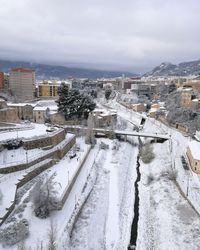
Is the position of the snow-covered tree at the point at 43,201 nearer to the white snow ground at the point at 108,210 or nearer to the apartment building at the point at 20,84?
the white snow ground at the point at 108,210

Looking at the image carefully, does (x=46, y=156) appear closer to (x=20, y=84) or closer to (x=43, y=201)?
(x=43, y=201)

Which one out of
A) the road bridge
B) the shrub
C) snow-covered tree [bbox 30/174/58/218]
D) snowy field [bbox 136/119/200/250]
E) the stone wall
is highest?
the stone wall

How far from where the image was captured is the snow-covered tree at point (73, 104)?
5966cm

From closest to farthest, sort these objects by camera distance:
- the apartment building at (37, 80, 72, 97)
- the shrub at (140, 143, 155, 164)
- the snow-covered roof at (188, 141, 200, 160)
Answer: the snow-covered roof at (188, 141, 200, 160) → the shrub at (140, 143, 155, 164) → the apartment building at (37, 80, 72, 97)

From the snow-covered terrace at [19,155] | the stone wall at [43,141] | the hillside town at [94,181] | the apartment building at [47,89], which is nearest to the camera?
the hillside town at [94,181]

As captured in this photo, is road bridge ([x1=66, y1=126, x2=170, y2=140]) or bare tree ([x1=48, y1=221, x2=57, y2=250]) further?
road bridge ([x1=66, y1=126, x2=170, y2=140])

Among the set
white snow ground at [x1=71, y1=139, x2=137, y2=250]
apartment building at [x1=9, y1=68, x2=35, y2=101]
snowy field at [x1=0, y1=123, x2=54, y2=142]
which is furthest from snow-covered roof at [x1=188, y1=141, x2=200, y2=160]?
apartment building at [x1=9, y1=68, x2=35, y2=101]

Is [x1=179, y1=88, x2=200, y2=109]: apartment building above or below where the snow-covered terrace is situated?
above

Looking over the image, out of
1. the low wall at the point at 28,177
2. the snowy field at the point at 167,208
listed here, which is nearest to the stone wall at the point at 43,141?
the low wall at the point at 28,177

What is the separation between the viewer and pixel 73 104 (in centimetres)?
5975

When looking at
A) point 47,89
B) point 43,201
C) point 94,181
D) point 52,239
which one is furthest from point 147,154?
point 47,89

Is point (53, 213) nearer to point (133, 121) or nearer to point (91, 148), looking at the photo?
point (91, 148)

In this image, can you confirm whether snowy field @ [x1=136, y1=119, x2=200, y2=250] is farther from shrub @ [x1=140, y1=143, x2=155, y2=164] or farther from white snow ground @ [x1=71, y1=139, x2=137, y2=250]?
white snow ground @ [x1=71, y1=139, x2=137, y2=250]

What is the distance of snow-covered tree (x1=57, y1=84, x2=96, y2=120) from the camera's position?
59656mm
